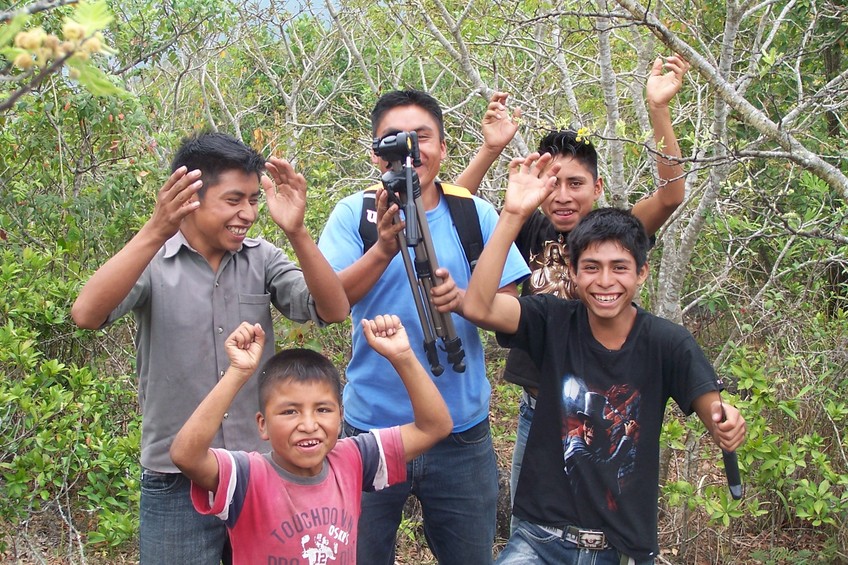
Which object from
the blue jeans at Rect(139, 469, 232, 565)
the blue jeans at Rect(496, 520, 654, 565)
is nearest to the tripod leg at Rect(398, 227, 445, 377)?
the blue jeans at Rect(496, 520, 654, 565)

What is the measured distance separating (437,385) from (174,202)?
1.00 meters

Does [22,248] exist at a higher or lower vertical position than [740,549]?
higher

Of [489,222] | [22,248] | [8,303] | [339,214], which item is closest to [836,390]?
[489,222]

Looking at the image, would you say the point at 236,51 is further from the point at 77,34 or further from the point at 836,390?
the point at 77,34

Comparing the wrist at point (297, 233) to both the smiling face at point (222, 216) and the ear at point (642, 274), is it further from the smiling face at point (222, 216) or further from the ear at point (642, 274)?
the ear at point (642, 274)

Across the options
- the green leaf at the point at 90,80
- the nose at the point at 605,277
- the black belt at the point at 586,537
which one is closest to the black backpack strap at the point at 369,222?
the nose at the point at 605,277

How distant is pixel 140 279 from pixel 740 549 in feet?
9.98

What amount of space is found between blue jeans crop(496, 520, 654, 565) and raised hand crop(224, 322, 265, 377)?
0.93 metres

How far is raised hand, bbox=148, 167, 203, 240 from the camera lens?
7.23 ft

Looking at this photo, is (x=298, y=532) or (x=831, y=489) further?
(x=831, y=489)

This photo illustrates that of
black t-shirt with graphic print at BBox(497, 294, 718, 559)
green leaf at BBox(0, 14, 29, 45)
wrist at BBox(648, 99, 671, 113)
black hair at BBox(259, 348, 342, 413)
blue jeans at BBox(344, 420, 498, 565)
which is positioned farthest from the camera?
wrist at BBox(648, 99, 671, 113)

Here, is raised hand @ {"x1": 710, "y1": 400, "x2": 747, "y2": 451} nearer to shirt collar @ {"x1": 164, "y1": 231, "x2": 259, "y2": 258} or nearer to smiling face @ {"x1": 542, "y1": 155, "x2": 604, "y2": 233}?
smiling face @ {"x1": 542, "y1": 155, "x2": 604, "y2": 233}

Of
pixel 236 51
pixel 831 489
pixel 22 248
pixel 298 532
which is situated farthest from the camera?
pixel 236 51

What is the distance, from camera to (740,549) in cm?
406
